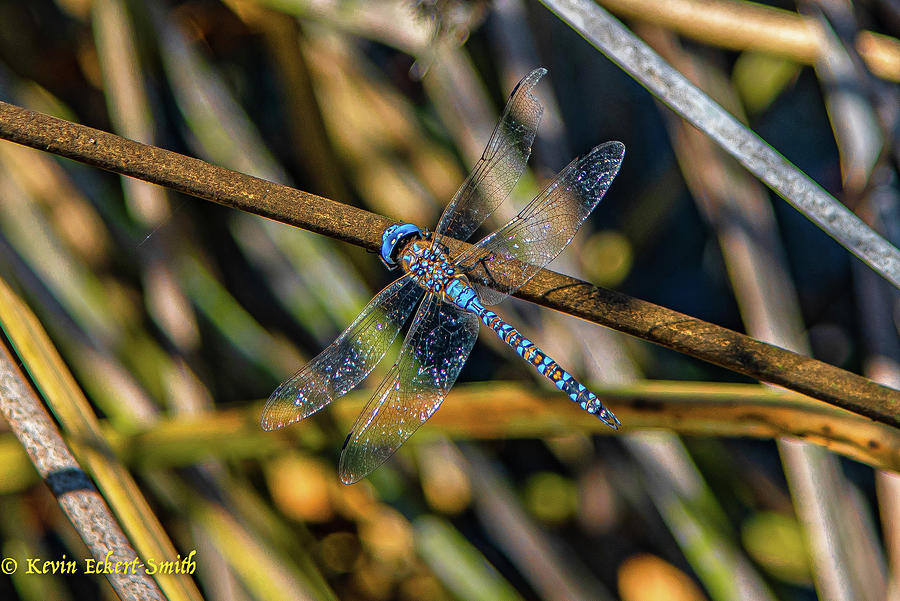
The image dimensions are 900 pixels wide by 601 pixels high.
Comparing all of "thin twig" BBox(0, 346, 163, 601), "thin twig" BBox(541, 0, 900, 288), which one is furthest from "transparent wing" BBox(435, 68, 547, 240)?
"thin twig" BBox(0, 346, 163, 601)

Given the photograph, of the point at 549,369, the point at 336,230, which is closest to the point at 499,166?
the point at 549,369

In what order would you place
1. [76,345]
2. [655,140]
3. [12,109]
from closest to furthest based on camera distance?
[12,109] → [76,345] → [655,140]

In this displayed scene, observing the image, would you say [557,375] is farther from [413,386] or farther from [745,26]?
[745,26]

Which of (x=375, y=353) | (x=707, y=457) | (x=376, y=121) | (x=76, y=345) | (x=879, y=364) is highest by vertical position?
(x=376, y=121)

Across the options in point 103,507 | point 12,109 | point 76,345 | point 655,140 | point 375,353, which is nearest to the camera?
point 12,109

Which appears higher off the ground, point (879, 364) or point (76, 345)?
point (76, 345)

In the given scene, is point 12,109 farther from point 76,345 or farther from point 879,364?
point 879,364

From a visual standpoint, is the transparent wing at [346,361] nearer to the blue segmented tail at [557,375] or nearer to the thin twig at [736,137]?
the blue segmented tail at [557,375]

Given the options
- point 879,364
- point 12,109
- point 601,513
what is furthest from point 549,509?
point 12,109

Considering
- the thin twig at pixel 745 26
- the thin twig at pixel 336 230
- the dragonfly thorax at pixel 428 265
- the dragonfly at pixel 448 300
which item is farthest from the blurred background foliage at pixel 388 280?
the thin twig at pixel 336 230
